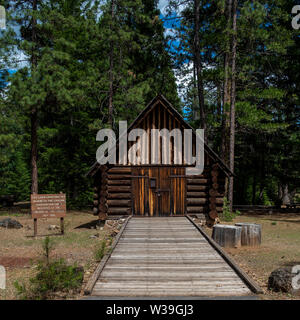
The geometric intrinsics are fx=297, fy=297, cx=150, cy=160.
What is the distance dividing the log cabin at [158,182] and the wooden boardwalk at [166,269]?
12.1 ft

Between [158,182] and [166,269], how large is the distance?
7.71 m

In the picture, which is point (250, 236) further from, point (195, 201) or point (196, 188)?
point (196, 188)

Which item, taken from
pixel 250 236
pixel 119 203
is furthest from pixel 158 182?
pixel 250 236

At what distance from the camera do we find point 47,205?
43.2 ft

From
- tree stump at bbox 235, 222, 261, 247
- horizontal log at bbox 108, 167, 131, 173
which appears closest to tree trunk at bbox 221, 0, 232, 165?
horizontal log at bbox 108, 167, 131, 173

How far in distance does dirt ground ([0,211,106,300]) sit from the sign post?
1.07 m

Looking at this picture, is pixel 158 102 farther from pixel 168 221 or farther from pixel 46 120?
pixel 46 120

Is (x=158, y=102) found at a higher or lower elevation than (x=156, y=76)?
lower

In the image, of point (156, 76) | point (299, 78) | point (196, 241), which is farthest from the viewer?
point (156, 76)

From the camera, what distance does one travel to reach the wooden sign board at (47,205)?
42.6 feet

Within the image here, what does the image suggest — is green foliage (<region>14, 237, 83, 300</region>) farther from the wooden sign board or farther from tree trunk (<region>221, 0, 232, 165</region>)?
tree trunk (<region>221, 0, 232, 165</region>)

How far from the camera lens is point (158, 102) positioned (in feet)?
50.9
